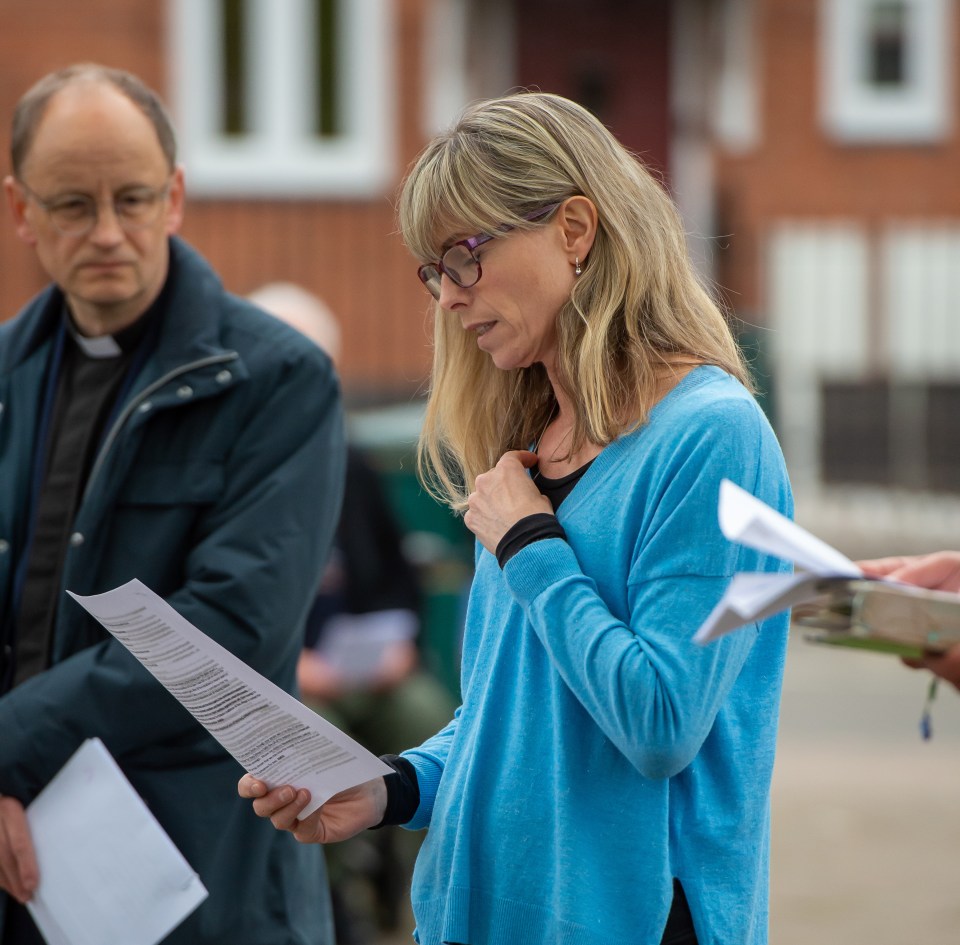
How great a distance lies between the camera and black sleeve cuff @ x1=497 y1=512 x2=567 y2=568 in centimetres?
209


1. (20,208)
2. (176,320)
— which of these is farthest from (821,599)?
(20,208)

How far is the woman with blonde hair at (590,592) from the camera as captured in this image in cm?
199

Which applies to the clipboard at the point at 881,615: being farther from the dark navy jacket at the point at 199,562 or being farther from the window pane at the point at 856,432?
the window pane at the point at 856,432

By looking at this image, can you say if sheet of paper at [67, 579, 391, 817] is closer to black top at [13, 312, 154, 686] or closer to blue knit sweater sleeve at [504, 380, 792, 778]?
blue knit sweater sleeve at [504, 380, 792, 778]

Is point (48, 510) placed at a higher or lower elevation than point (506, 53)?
lower

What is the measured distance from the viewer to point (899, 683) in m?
8.70

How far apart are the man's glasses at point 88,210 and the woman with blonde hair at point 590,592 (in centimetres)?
88

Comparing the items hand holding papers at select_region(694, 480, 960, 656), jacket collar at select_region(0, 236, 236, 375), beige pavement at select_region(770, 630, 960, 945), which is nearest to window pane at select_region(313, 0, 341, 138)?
beige pavement at select_region(770, 630, 960, 945)

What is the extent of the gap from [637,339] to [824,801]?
4887mm

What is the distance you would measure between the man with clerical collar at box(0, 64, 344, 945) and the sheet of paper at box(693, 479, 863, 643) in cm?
128

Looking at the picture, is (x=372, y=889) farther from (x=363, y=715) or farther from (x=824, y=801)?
(x=824, y=801)

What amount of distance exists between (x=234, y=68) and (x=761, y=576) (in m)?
10.8

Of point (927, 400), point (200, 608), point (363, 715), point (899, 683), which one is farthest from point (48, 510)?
point (927, 400)

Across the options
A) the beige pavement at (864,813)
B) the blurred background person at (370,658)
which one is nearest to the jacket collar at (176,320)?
the blurred background person at (370,658)
